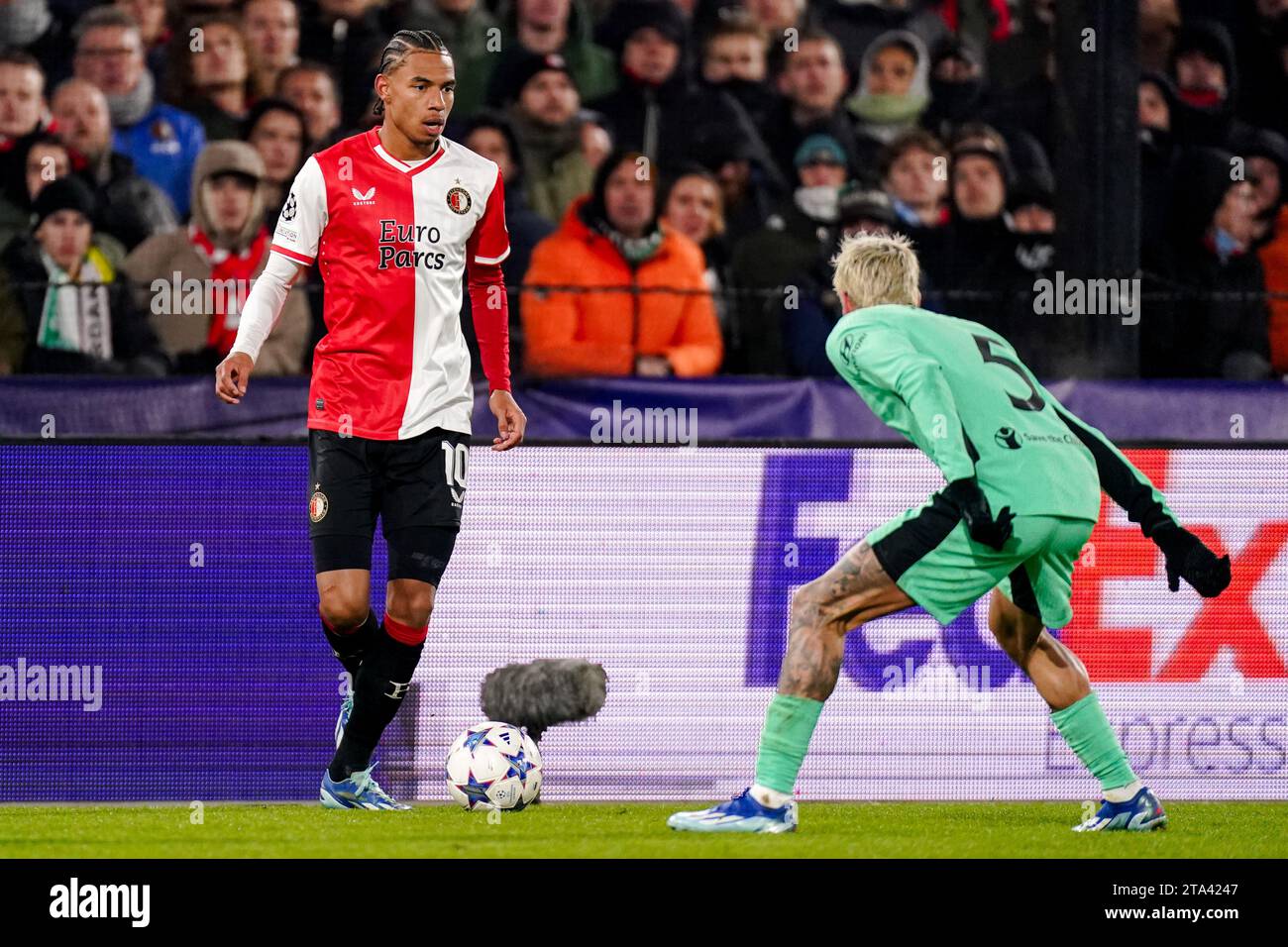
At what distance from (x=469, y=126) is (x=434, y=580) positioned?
14.3ft

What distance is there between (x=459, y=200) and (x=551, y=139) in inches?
161

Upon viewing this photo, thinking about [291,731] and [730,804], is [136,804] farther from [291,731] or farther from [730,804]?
[730,804]

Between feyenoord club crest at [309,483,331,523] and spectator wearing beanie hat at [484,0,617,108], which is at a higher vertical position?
spectator wearing beanie hat at [484,0,617,108]

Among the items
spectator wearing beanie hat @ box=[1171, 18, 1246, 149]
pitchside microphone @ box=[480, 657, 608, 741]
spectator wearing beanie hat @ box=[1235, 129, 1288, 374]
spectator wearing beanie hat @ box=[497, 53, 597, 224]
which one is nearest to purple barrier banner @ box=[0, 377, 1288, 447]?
pitchside microphone @ box=[480, 657, 608, 741]

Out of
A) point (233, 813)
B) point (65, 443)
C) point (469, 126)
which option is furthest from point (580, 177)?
point (233, 813)

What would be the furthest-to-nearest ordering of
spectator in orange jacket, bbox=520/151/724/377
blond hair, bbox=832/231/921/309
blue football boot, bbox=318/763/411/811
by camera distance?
spectator in orange jacket, bbox=520/151/724/377
blue football boot, bbox=318/763/411/811
blond hair, bbox=832/231/921/309

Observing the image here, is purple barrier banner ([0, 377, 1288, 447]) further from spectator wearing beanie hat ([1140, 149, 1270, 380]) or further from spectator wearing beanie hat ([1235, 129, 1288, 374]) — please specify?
spectator wearing beanie hat ([1235, 129, 1288, 374])

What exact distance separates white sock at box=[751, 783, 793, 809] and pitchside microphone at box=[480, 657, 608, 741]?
1.32m

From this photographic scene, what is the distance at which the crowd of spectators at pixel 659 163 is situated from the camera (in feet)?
31.3

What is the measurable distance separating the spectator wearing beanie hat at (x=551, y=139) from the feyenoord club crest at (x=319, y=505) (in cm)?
431

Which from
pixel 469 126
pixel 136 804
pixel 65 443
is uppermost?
pixel 469 126

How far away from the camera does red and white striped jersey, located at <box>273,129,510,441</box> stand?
658 cm

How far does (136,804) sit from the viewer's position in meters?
7.26

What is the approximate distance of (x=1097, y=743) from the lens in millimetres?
6395
